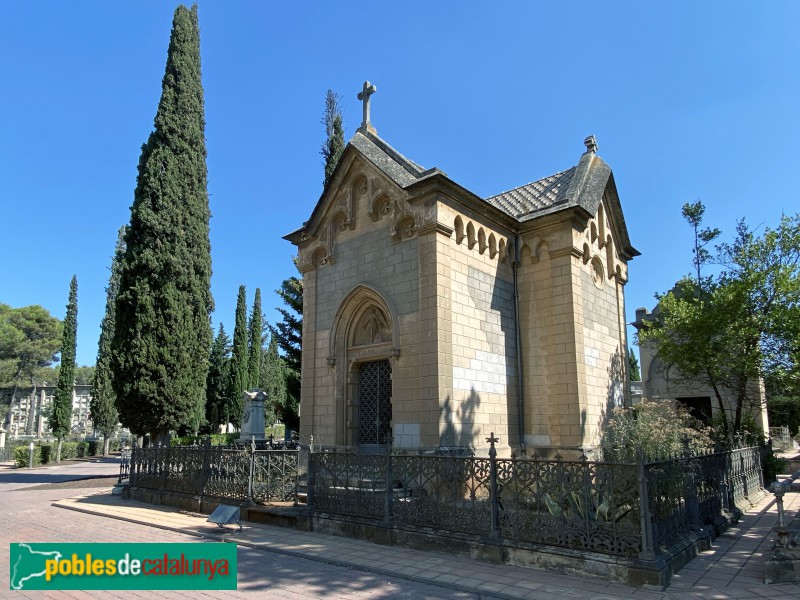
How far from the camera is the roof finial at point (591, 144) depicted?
48.9ft

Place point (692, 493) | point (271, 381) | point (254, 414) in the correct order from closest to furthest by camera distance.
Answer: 1. point (692, 493)
2. point (254, 414)
3. point (271, 381)

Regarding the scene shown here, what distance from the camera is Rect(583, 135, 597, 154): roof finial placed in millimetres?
14892

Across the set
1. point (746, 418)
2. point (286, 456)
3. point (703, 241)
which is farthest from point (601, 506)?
point (703, 241)

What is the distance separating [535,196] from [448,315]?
5.58m

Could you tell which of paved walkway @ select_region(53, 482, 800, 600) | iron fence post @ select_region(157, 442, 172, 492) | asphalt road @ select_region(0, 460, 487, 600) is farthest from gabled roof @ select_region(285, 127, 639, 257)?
asphalt road @ select_region(0, 460, 487, 600)

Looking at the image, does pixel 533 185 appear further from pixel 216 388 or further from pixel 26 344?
pixel 26 344

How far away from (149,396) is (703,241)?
759 inches

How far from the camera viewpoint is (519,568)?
6.71 m

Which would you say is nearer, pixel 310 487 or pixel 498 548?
pixel 498 548

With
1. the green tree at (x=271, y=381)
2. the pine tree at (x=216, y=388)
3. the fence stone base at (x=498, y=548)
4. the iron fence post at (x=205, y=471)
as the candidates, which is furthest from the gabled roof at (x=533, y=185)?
the green tree at (x=271, y=381)

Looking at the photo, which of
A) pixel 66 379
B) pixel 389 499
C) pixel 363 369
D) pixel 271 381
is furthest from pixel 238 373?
pixel 389 499

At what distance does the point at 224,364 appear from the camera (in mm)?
43312

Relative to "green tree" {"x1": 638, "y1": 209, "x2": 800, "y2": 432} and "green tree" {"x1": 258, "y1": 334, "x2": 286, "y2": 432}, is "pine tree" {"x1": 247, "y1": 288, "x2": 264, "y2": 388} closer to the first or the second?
"green tree" {"x1": 258, "y1": 334, "x2": 286, "y2": 432}

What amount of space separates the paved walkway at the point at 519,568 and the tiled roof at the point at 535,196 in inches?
313
